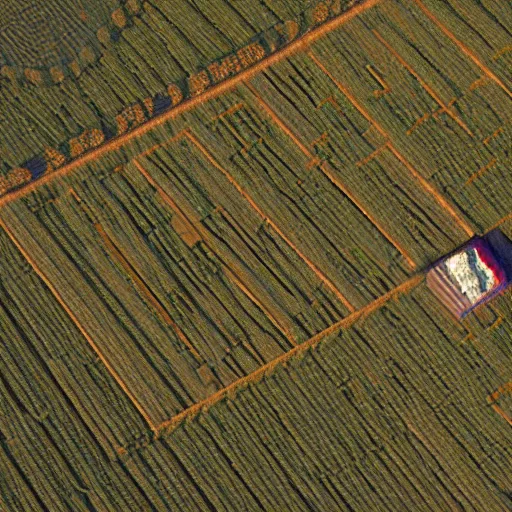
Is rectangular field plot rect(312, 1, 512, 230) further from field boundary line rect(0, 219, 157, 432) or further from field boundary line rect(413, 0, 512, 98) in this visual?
field boundary line rect(0, 219, 157, 432)

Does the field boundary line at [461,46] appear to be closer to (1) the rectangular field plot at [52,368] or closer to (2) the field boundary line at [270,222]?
(2) the field boundary line at [270,222]

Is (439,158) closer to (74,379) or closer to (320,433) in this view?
(320,433)

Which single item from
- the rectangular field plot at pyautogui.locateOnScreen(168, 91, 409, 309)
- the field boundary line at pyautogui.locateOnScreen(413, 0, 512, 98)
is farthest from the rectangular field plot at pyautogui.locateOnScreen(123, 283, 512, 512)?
the field boundary line at pyautogui.locateOnScreen(413, 0, 512, 98)

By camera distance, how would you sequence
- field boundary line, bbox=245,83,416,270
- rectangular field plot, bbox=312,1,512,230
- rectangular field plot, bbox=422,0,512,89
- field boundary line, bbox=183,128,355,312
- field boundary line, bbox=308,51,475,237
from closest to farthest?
1. field boundary line, bbox=183,128,355,312
2. field boundary line, bbox=245,83,416,270
3. field boundary line, bbox=308,51,475,237
4. rectangular field plot, bbox=312,1,512,230
5. rectangular field plot, bbox=422,0,512,89

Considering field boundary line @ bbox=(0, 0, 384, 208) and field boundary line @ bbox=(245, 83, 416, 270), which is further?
field boundary line @ bbox=(0, 0, 384, 208)

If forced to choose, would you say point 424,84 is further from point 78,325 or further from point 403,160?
point 78,325

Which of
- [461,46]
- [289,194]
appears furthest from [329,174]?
[461,46]
